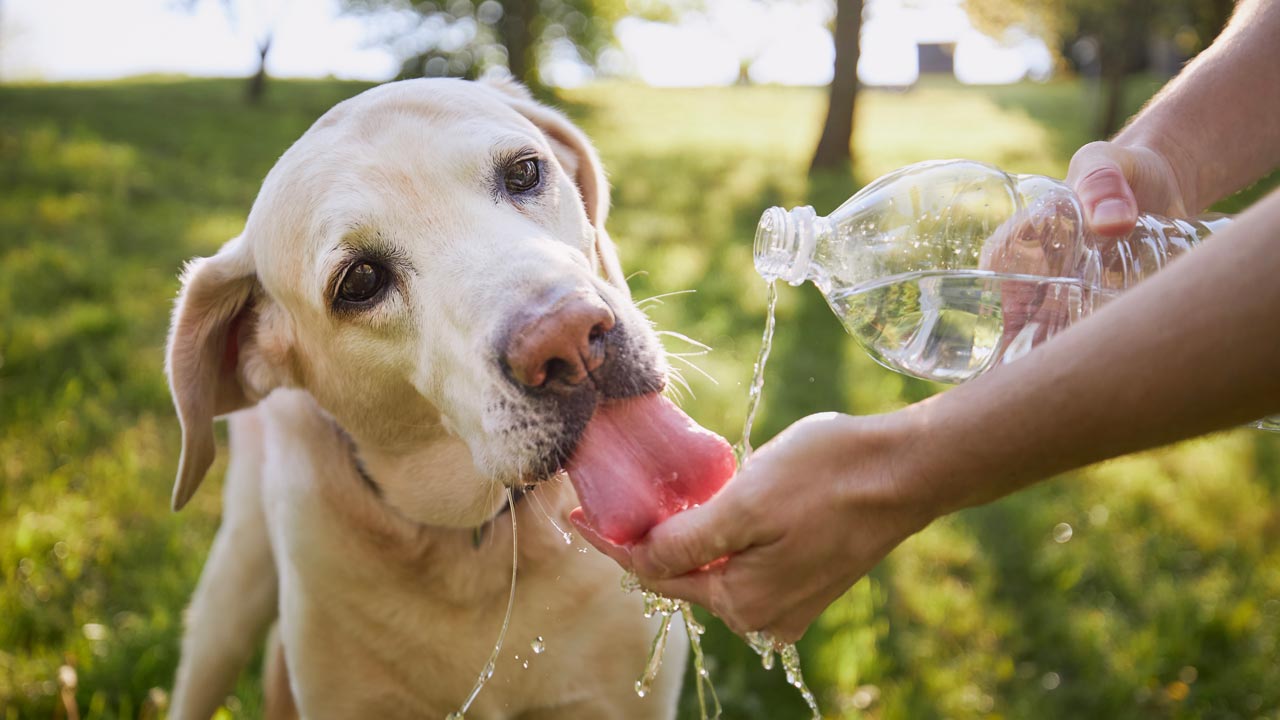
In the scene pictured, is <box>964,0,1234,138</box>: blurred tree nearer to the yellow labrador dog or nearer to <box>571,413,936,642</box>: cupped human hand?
the yellow labrador dog

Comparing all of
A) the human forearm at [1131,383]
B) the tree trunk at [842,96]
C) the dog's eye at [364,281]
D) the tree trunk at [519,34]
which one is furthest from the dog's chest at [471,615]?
the tree trunk at [519,34]

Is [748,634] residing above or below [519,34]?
above

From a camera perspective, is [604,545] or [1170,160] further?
[1170,160]

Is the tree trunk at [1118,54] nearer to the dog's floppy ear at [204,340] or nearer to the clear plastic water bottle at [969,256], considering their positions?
the clear plastic water bottle at [969,256]

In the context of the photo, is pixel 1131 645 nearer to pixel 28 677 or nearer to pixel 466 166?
pixel 466 166

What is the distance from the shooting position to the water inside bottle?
2205 millimetres

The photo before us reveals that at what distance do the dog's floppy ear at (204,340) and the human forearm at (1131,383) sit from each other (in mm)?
1722

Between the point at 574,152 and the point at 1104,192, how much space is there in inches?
53.5

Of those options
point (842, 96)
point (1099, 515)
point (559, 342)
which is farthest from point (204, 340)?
point (842, 96)

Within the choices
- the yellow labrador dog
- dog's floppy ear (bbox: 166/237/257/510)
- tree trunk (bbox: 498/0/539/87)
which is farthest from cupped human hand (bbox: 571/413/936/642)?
tree trunk (bbox: 498/0/539/87)

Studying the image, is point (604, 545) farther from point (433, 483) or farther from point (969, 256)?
point (969, 256)

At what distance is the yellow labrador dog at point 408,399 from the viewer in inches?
79.2

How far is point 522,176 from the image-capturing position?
2205mm

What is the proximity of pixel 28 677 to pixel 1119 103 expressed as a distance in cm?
1759
